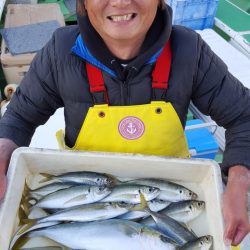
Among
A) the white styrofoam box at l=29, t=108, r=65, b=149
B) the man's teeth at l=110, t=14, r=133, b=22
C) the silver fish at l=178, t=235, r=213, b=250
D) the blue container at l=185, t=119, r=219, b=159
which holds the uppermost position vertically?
the man's teeth at l=110, t=14, r=133, b=22

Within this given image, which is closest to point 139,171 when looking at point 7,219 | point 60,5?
point 7,219

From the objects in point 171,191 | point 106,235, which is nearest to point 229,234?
point 171,191

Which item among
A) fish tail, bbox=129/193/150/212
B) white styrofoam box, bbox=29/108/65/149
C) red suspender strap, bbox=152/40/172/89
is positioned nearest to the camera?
fish tail, bbox=129/193/150/212

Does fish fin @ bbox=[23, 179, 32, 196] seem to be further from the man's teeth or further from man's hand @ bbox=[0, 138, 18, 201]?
the man's teeth

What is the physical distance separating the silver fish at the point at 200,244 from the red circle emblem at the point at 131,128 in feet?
1.84

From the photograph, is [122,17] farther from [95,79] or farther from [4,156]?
[4,156]

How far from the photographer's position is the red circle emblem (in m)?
1.62

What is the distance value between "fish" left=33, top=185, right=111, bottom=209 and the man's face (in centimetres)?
66

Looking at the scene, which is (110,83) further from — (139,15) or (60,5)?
(60,5)

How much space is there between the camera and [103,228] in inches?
53.0

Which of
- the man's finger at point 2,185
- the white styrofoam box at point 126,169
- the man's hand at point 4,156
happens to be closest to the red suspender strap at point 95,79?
the white styrofoam box at point 126,169

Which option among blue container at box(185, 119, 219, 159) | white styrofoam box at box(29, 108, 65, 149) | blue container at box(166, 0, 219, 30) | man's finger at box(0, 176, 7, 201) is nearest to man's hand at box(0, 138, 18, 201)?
man's finger at box(0, 176, 7, 201)

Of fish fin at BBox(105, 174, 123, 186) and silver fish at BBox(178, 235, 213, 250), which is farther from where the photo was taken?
fish fin at BBox(105, 174, 123, 186)

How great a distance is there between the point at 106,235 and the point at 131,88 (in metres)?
0.68
